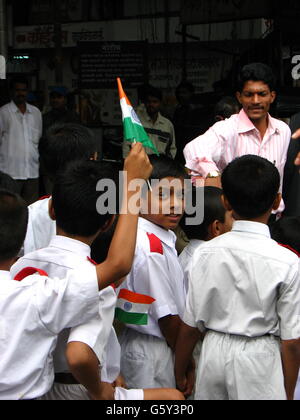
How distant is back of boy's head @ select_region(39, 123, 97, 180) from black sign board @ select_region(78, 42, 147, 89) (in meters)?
5.84

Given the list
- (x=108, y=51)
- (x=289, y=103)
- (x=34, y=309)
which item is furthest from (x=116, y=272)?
(x=108, y=51)

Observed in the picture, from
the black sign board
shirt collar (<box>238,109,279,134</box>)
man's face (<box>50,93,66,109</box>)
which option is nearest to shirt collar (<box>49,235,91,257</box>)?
shirt collar (<box>238,109,279,134</box>)

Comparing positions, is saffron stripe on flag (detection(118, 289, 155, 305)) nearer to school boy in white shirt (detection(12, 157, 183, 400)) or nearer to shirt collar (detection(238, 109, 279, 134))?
school boy in white shirt (detection(12, 157, 183, 400))

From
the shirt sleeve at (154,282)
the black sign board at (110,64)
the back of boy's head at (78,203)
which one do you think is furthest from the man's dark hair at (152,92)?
the back of boy's head at (78,203)

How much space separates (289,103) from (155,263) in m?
2.99

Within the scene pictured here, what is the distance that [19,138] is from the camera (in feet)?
23.7

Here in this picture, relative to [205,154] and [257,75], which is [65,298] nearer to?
[205,154]

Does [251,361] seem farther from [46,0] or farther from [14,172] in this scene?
[46,0]

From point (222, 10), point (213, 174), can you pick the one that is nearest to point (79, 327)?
point (213, 174)

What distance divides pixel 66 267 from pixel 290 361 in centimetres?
87

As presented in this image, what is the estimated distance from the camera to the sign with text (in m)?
6.91

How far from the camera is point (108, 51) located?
8609mm

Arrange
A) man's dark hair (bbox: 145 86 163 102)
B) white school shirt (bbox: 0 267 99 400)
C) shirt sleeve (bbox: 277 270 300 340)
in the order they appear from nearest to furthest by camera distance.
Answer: white school shirt (bbox: 0 267 99 400)
shirt sleeve (bbox: 277 270 300 340)
man's dark hair (bbox: 145 86 163 102)

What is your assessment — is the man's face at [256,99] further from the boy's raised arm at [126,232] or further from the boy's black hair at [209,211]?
the boy's raised arm at [126,232]
